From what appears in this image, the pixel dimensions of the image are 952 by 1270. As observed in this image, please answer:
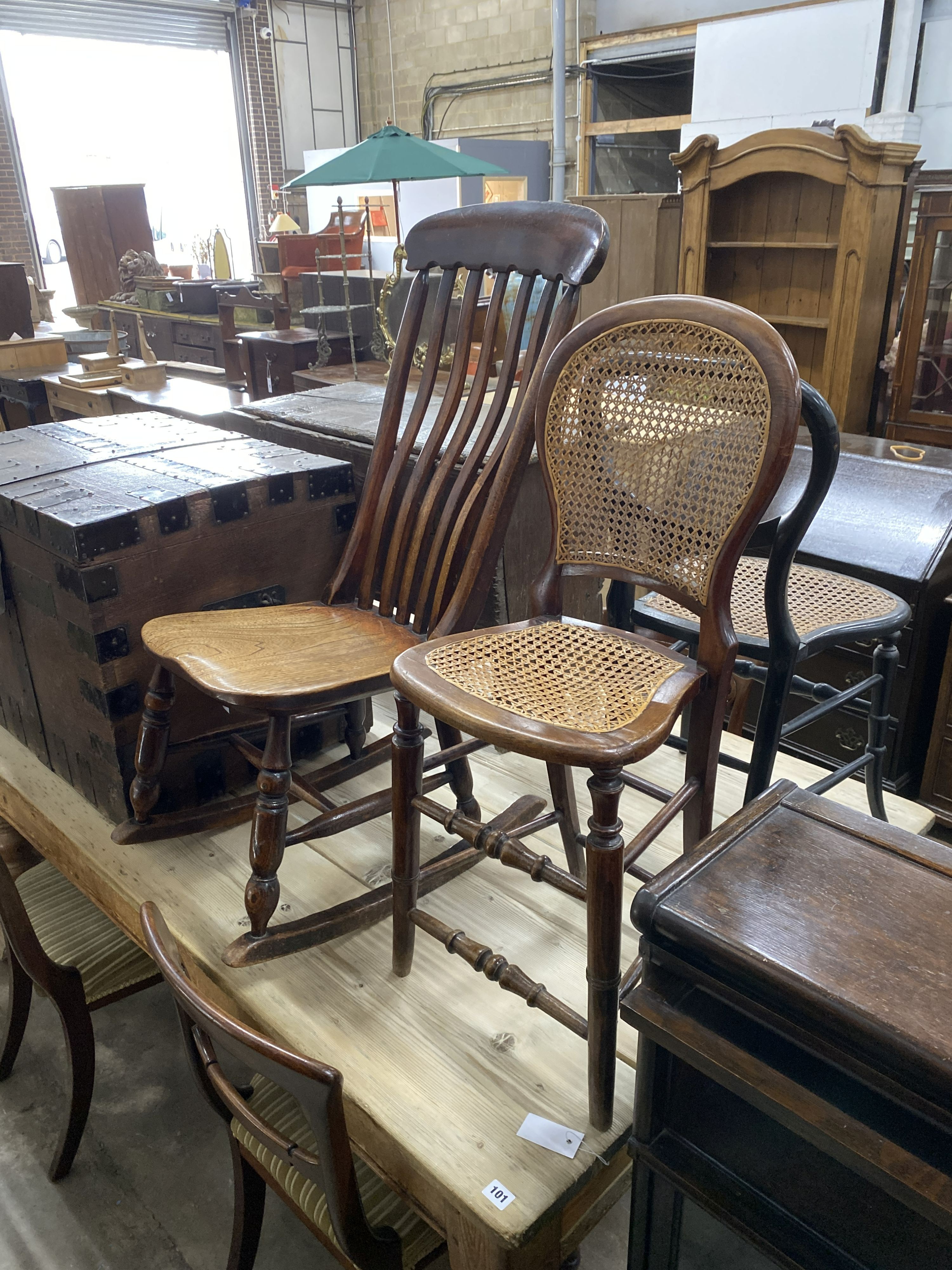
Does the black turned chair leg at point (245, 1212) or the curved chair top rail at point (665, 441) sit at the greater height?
the curved chair top rail at point (665, 441)

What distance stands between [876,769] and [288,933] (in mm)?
1070

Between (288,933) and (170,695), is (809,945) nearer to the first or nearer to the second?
(288,933)

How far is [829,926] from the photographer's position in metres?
0.82

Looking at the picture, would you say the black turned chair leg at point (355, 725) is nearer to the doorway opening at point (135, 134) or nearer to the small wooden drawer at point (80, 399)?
the small wooden drawer at point (80, 399)

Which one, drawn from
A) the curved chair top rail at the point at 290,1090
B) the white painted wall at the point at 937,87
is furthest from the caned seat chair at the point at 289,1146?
the white painted wall at the point at 937,87

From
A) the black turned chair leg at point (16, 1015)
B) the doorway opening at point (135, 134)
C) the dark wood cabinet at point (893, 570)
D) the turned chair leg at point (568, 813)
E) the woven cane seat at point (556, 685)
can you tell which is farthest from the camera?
the doorway opening at point (135, 134)

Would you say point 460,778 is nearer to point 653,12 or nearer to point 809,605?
point 809,605

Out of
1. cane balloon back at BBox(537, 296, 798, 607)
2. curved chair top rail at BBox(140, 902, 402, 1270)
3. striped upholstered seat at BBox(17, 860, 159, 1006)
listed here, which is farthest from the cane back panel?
striped upholstered seat at BBox(17, 860, 159, 1006)

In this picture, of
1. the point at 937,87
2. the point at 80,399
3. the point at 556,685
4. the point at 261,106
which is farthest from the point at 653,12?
the point at 556,685

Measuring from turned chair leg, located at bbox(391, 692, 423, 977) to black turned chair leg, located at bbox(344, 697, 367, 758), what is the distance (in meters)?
0.58

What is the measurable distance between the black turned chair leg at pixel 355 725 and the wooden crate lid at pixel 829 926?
1064 millimetres

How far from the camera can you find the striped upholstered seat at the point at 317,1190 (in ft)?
3.99

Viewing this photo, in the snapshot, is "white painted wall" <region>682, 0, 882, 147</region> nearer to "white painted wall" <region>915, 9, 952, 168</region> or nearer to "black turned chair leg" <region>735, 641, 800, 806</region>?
"white painted wall" <region>915, 9, 952, 168</region>

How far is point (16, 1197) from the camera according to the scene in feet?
5.53
